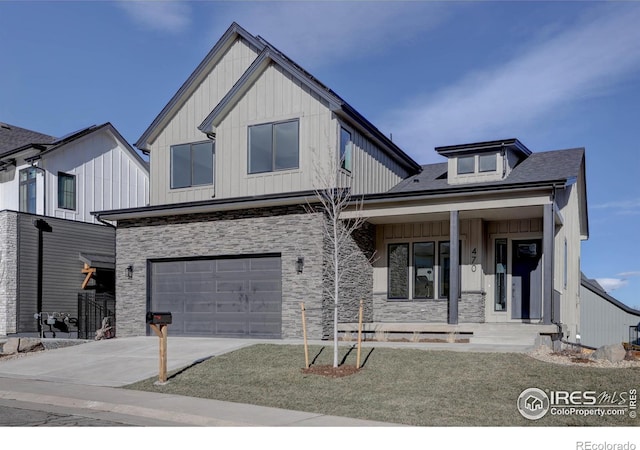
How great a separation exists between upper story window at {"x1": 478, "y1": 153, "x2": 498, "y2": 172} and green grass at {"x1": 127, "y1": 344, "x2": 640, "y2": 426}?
7973 millimetres

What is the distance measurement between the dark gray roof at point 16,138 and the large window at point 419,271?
17226 mm

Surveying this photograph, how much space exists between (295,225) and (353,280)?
2.47 m

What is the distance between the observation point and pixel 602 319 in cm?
3347

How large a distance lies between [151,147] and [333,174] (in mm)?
7730

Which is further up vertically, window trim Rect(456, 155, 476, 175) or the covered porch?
window trim Rect(456, 155, 476, 175)

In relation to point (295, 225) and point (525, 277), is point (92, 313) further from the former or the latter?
point (525, 277)

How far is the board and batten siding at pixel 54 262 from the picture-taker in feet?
81.1

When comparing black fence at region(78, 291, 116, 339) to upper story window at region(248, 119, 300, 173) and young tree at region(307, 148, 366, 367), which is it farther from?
young tree at region(307, 148, 366, 367)

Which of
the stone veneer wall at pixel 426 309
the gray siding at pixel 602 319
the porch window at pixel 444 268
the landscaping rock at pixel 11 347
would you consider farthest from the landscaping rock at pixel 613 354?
the gray siding at pixel 602 319

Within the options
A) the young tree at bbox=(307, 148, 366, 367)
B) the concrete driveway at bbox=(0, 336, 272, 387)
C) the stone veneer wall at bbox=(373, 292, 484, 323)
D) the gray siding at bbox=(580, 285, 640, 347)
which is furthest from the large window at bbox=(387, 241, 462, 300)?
the gray siding at bbox=(580, 285, 640, 347)

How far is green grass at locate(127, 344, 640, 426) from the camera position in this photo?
10.2m

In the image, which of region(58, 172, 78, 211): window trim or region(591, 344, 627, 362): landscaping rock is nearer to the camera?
region(591, 344, 627, 362): landscaping rock

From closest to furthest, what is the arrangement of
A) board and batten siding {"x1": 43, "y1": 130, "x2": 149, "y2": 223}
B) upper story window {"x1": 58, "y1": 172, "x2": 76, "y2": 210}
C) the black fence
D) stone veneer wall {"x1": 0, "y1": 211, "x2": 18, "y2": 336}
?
1. stone veneer wall {"x1": 0, "y1": 211, "x2": 18, "y2": 336}
2. the black fence
3. board and batten siding {"x1": 43, "y1": 130, "x2": 149, "y2": 223}
4. upper story window {"x1": 58, "y1": 172, "x2": 76, "y2": 210}

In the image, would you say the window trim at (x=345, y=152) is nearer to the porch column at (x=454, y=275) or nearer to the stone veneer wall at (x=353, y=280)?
the stone veneer wall at (x=353, y=280)
